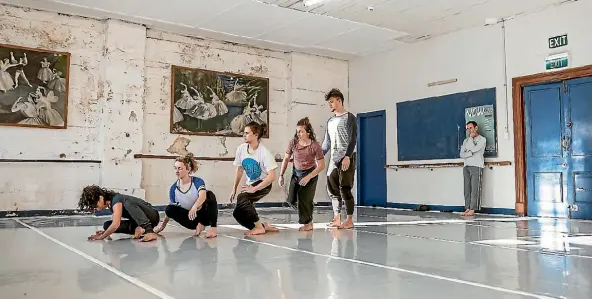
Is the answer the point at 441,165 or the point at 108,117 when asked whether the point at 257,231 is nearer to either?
the point at 108,117

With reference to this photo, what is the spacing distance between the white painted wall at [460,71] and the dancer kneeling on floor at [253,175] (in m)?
4.64

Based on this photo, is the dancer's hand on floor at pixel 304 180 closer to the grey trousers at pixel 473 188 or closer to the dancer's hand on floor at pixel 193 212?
the dancer's hand on floor at pixel 193 212

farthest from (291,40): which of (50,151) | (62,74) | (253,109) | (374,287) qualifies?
(374,287)

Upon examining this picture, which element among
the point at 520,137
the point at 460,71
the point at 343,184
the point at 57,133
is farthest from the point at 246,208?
the point at 460,71

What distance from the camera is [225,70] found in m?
9.08

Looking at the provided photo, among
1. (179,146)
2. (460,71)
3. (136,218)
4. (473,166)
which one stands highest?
(460,71)

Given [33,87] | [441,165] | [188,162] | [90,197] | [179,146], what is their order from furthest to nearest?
1. [179,146]
2. [441,165]
3. [33,87]
4. [188,162]
5. [90,197]

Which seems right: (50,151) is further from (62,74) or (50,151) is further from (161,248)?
(161,248)

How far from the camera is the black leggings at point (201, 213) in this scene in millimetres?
4242

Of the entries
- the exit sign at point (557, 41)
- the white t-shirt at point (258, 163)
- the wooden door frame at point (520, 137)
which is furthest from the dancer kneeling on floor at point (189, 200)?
the exit sign at point (557, 41)

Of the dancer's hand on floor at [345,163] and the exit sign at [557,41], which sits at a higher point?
the exit sign at [557,41]

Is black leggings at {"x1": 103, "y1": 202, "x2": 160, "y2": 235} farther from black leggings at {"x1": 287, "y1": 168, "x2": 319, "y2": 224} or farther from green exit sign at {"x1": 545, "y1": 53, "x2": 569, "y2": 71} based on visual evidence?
green exit sign at {"x1": 545, "y1": 53, "x2": 569, "y2": 71}

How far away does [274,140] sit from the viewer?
9.62 metres

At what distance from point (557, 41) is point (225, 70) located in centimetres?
533
